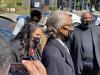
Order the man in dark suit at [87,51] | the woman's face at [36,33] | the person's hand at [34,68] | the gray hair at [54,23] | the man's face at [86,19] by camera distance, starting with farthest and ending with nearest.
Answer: the man's face at [86,19] → the man in dark suit at [87,51] → the woman's face at [36,33] → the gray hair at [54,23] → the person's hand at [34,68]

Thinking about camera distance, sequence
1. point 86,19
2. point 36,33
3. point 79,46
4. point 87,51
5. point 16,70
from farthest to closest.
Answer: point 86,19
point 79,46
point 87,51
point 36,33
point 16,70

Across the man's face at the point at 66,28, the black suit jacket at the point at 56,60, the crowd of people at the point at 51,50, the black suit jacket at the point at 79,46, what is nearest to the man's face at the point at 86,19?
the black suit jacket at the point at 79,46

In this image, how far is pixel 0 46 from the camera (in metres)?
2.52

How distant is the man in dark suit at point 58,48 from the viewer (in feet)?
14.2

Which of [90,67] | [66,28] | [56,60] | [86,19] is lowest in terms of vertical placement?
[90,67]

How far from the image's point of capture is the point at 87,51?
26.8ft

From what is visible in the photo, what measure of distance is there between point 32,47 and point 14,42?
221 millimetres

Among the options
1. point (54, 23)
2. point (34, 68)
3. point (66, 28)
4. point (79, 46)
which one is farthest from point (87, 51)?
point (34, 68)

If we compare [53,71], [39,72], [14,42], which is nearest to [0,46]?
[39,72]

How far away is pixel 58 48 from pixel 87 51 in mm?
3717

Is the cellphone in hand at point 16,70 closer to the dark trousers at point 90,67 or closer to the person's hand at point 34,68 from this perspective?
the person's hand at point 34,68

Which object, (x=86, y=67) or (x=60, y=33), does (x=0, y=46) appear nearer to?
(x=60, y=33)

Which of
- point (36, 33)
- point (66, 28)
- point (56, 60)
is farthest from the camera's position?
point (36, 33)

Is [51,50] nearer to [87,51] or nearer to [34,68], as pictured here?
[34,68]
